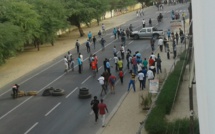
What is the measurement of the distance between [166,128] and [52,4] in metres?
32.0

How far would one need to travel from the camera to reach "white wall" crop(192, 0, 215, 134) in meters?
2.84

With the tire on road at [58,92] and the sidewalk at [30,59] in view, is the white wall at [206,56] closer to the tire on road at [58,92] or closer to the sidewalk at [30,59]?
the tire on road at [58,92]

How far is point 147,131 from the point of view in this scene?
14109 mm

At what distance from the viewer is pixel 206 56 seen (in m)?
2.90

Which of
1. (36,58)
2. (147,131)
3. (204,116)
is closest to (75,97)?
(147,131)

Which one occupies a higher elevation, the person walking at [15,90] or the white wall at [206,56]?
the white wall at [206,56]

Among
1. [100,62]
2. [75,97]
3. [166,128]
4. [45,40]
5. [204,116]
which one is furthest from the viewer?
[45,40]

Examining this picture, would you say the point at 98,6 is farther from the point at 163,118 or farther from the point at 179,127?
the point at 179,127

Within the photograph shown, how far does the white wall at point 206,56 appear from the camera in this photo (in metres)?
2.84

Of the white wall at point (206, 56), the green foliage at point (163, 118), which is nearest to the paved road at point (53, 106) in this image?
the green foliage at point (163, 118)

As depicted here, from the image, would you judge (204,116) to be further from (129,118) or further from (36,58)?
(36,58)

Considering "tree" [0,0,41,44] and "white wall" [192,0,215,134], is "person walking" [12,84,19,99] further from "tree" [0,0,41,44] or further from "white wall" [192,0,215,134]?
"white wall" [192,0,215,134]

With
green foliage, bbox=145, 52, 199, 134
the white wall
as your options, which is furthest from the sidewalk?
the white wall

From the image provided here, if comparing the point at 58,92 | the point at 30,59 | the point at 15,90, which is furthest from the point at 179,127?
the point at 30,59
